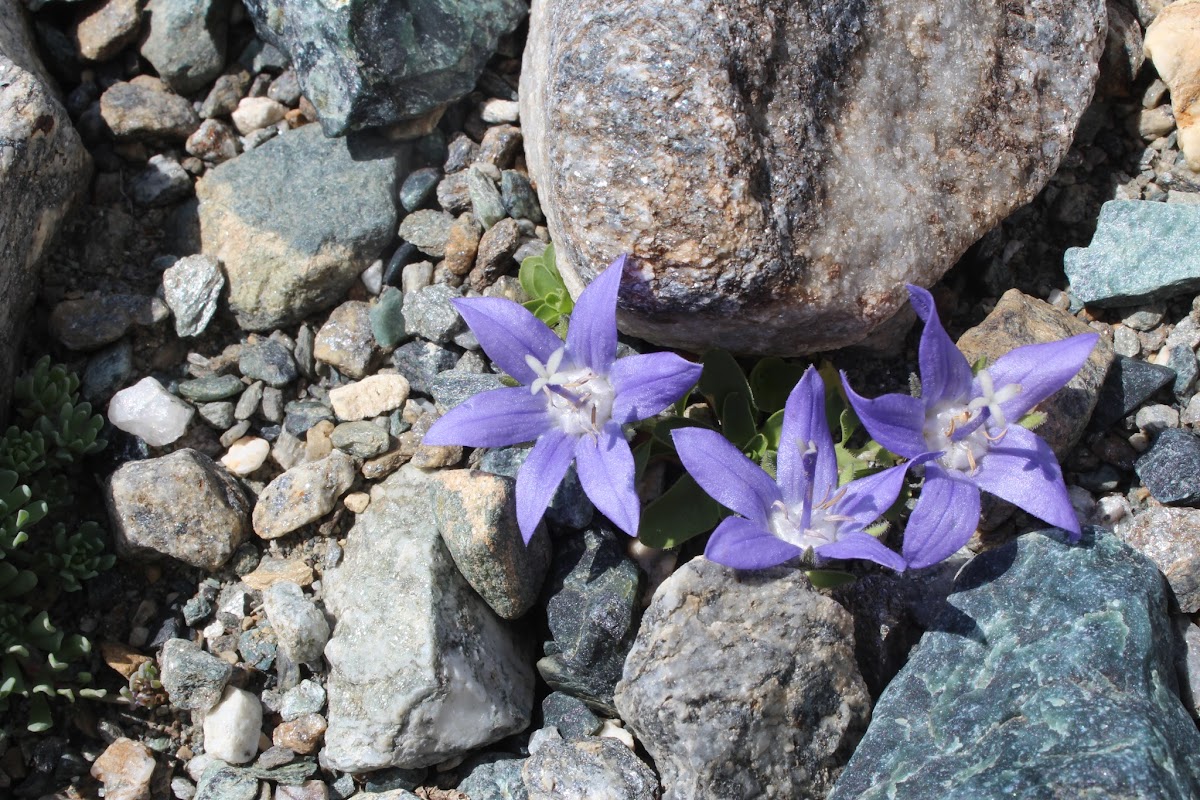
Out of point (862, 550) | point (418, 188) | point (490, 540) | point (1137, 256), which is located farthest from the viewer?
point (418, 188)

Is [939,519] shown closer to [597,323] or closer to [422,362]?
[597,323]

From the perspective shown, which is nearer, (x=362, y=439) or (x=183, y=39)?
(x=362, y=439)

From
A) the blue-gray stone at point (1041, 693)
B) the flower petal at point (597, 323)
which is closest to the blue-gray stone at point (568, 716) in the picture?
the blue-gray stone at point (1041, 693)

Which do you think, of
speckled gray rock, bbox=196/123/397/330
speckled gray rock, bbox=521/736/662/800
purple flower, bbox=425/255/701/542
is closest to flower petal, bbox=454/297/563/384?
purple flower, bbox=425/255/701/542

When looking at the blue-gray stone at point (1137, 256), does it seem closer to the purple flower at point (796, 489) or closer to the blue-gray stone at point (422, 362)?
the purple flower at point (796, 489)

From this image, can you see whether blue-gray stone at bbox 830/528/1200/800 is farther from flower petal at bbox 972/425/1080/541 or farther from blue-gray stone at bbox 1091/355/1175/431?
blue-gray stone at bbox 1091/355/1175/431

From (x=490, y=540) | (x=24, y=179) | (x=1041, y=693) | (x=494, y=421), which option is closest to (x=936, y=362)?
(x=1041, y=693)
